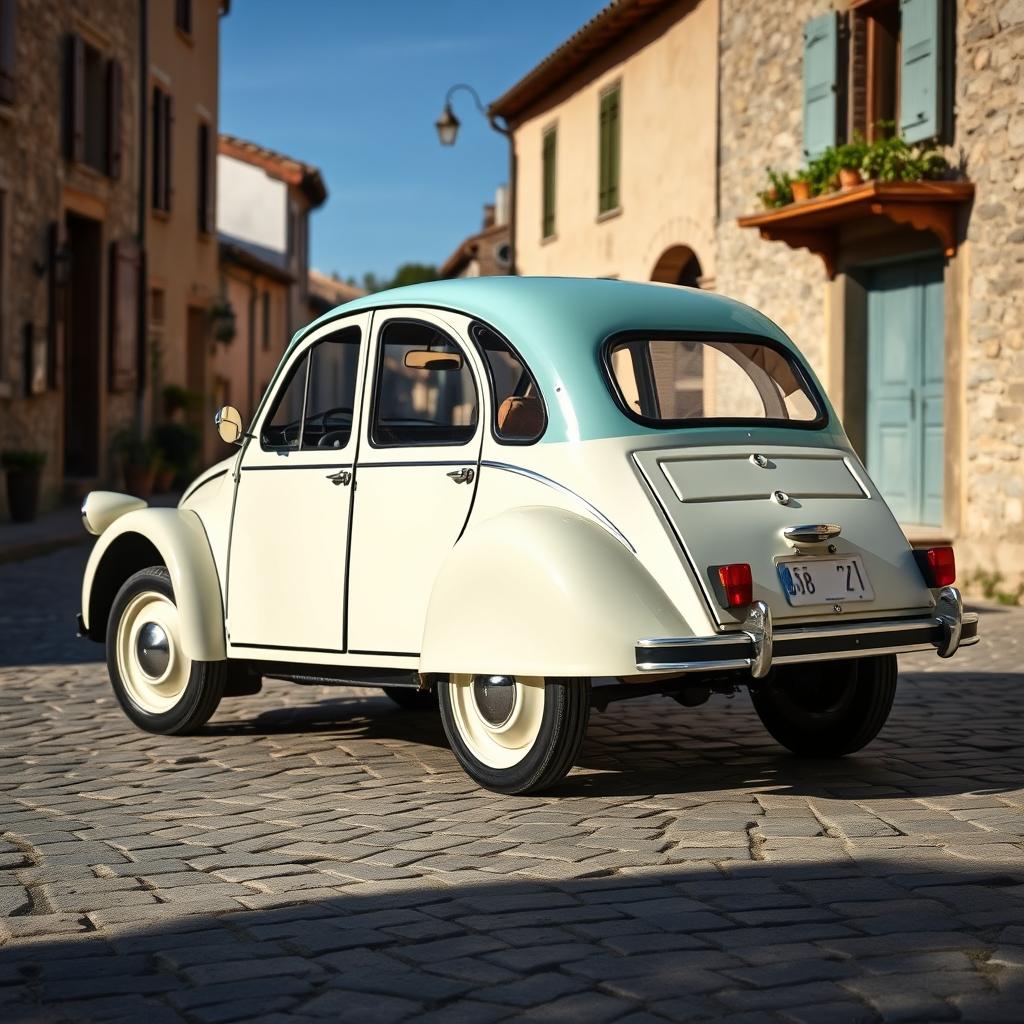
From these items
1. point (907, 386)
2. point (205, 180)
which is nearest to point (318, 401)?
point (907, 386)

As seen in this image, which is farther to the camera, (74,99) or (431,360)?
(74,99)

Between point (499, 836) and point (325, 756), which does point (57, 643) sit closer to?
point (325, 756)

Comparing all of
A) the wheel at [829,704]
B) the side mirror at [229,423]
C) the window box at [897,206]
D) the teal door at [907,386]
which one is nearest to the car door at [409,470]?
the side mirror at [229,423]

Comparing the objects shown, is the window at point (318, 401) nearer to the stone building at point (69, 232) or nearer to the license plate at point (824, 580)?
the license plate at point (824, 580)

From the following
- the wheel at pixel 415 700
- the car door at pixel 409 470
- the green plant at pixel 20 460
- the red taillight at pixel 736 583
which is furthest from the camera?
the green plant at pixel 20 460

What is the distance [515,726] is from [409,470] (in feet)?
3.43

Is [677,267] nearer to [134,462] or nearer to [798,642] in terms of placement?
[134,462]

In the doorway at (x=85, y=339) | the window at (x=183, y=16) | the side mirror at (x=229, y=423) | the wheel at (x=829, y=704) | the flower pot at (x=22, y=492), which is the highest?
the window at (x=183, y=16)

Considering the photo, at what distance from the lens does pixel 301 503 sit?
257 inches

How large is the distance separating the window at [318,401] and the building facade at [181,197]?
18626 mm

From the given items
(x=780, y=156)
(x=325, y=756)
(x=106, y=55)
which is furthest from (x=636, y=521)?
(x=106, y=55)

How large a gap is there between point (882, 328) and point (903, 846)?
10304mm

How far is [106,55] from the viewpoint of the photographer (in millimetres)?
23031

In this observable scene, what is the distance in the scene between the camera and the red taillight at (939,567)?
5.88 m
